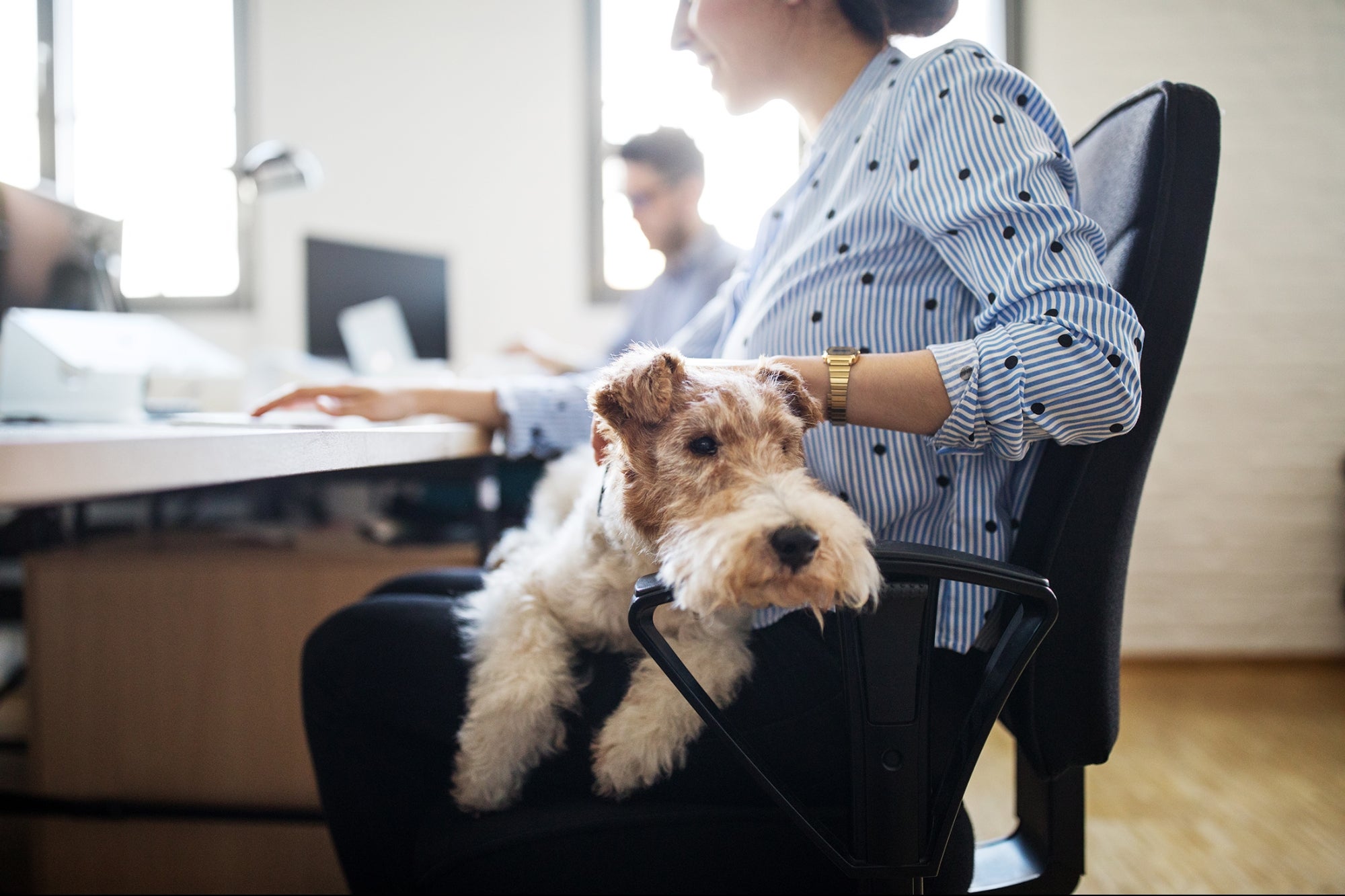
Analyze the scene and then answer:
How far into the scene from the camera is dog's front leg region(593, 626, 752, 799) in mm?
711

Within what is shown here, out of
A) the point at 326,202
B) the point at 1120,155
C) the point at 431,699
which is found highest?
the point at 326,202

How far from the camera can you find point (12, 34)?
3.35m

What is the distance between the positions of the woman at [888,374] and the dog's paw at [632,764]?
0.01 metres

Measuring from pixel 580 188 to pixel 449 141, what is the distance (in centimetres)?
60

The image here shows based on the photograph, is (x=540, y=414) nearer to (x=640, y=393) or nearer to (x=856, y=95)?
(x=640, y=393)

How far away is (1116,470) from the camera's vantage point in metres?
0.69

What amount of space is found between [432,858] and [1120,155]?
96 centimetres

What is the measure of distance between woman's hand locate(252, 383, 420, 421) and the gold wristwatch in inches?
26.3

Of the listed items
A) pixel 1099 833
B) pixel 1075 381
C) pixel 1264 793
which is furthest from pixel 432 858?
pixel 1264 793

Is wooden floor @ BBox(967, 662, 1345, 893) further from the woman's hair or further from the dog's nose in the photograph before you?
the woman's hair

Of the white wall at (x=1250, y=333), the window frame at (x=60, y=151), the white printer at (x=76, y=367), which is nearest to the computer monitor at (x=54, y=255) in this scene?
the white printer at (x=76, y=367)

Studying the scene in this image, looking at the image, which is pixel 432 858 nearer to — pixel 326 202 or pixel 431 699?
→ pixel 431 699

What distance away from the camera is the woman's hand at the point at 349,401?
41.1 inches

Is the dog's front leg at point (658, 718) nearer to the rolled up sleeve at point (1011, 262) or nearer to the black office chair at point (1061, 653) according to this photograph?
the black office chair at point (1061, 653)
